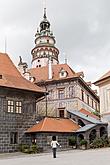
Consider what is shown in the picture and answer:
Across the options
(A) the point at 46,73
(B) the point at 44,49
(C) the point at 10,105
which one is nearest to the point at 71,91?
(A) the point at 46,73

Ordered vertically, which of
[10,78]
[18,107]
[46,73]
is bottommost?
[18,107]

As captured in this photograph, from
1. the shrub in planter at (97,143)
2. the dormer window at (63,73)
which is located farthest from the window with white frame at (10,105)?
the dormer window at (63,73)

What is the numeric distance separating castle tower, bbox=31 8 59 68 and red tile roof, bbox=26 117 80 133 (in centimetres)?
3033

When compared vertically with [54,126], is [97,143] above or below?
below

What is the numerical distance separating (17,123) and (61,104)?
40.7 ft

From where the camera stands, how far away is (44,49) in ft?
210

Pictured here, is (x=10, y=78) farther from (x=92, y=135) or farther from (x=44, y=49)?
(x=44, y=49)

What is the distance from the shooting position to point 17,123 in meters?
28.9

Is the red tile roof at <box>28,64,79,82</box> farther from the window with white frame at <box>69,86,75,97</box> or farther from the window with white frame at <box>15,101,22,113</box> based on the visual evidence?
the window with white frame at <box>15,101,22,113</box>

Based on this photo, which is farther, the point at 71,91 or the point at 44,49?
the point at 44,49

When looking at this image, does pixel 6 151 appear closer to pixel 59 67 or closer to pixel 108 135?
pixel 108 135

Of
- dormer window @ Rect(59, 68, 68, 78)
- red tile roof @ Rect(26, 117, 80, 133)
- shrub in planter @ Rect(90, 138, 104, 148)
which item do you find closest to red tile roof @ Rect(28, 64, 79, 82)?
dormer window @ Rect(59, 68, 68, 78)

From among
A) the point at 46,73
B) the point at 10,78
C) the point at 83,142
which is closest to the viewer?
the point at 83,142

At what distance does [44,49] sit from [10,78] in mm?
34112
